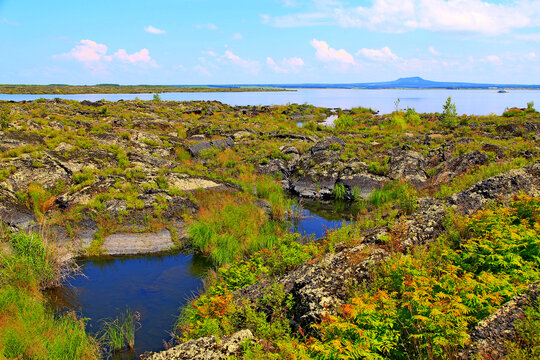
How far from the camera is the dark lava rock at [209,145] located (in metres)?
29.5

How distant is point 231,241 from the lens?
1454 cm

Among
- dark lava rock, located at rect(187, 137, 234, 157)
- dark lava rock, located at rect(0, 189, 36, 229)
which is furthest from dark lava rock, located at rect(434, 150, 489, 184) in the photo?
dark lava rock, located at rect(0, 189, 36, 229)

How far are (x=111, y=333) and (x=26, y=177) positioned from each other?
13.2 m

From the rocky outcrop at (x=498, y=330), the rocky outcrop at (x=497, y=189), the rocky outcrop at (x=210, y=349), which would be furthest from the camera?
the rocky outcrop at (x=497, y=189)

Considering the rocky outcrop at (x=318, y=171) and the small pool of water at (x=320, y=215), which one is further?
the rocky outcrop at (x=318, y=171)

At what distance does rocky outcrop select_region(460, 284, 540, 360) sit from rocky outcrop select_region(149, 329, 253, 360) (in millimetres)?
3491

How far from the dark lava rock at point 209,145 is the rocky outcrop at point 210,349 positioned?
24.4 metres

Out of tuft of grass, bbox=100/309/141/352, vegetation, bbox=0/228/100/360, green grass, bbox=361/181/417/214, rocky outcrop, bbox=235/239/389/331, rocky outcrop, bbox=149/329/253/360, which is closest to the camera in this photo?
rocky outcrop, bbox=149/329/253/360

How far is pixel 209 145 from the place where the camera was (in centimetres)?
3080

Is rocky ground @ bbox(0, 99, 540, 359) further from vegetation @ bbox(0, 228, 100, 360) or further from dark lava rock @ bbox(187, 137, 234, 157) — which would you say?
vegetation @ bbox(0, 228, 100, 360)

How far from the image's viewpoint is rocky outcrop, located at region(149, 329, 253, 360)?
5566 millimetres

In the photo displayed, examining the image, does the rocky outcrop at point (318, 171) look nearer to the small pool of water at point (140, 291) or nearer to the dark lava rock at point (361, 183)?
the dark lava rock at point (361, 183)

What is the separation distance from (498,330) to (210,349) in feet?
14.8

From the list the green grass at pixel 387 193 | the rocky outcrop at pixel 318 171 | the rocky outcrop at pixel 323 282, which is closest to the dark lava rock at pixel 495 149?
the green grass at pixel 387 193
